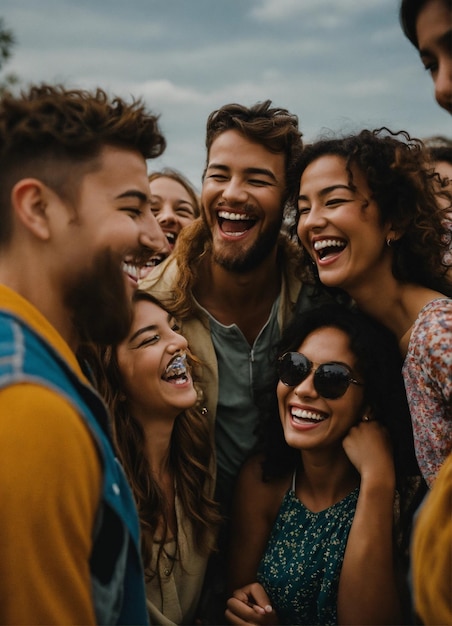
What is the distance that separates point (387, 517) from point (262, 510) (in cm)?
69

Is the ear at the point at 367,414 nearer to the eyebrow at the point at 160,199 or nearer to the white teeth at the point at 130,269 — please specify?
the white teeth at the point at 130,269

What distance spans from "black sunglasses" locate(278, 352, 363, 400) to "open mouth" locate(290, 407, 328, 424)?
0.11 m

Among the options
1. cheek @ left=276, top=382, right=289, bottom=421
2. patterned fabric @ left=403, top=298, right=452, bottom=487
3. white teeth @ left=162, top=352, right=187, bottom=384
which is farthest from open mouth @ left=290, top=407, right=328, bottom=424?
white teeth @ left=162, top=352, right=187, bottom=384

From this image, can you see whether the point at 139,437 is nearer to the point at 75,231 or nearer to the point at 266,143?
the point at 75,231

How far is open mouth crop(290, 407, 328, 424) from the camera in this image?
339 centimetres

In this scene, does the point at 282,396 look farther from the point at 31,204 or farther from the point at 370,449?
the point at 31,204

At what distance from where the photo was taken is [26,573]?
1582mm

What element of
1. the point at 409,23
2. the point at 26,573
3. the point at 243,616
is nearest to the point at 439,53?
the point at 409,23

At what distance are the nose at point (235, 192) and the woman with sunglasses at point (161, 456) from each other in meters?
1.02

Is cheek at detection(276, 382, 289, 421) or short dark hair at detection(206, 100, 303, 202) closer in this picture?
cheek at detection(276, 382, 289, 421)

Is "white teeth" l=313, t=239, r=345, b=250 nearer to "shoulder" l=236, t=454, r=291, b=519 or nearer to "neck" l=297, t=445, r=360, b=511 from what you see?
"neck" l=297, t=445, r=360, b=511

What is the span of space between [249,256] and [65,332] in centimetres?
229

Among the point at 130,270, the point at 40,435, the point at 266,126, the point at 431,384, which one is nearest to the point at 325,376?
the point at 431,384

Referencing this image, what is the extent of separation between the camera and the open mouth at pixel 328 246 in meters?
3.46
